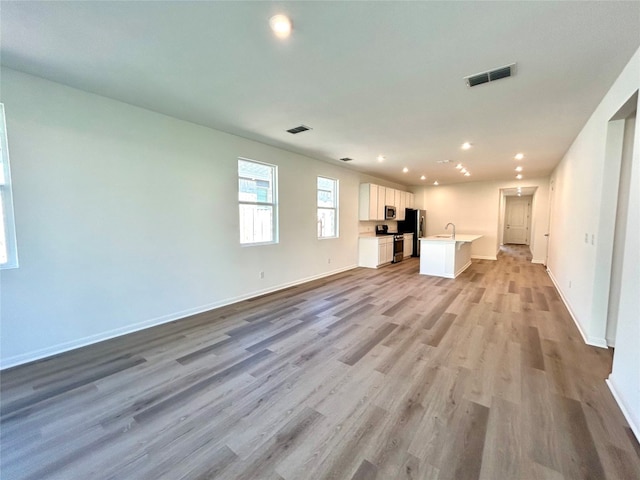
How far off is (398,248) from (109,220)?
731 cm

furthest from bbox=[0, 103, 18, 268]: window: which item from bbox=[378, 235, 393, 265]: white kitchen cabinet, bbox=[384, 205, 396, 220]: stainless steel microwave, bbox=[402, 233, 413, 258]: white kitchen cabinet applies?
bbox=[402, 233, 413, 258]: white kitchen cabinet

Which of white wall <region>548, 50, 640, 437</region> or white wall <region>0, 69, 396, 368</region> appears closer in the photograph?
white wall <region>548, 50, 640, 437</region>

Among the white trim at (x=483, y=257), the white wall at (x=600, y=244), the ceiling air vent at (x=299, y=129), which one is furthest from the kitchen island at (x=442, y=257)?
the ceiling air vent at (x=299, y=129)

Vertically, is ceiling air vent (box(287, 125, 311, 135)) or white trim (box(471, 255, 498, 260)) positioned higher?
ceiling air vent (box(287, 125, 311, 135))

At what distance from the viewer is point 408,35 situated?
1.89 m

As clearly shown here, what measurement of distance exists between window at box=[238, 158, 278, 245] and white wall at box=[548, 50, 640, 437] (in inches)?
169

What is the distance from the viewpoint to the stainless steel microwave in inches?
316

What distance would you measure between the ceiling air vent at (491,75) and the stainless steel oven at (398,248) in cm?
580

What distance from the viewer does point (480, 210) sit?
348 inches

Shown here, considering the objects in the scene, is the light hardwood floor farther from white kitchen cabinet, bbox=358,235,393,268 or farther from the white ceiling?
white kitchen cabinet, bbox=358,235,393,268

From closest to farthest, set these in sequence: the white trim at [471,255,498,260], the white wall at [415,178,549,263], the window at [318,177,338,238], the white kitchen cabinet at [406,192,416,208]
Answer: the window at [318,177,338,238], the white wall at [415,178,549,263], the white trim at [471,255,498,260], the white kitchen cabinet at [406,192,416,208]

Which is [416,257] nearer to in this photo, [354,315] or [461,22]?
[354,315]

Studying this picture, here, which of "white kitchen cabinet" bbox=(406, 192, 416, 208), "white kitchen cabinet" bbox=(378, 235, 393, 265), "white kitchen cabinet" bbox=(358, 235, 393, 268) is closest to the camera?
"white kitchen cabinet" bbox=(358, 235, 393, 268)

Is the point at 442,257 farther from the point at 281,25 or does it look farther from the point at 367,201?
the point at 281,25
